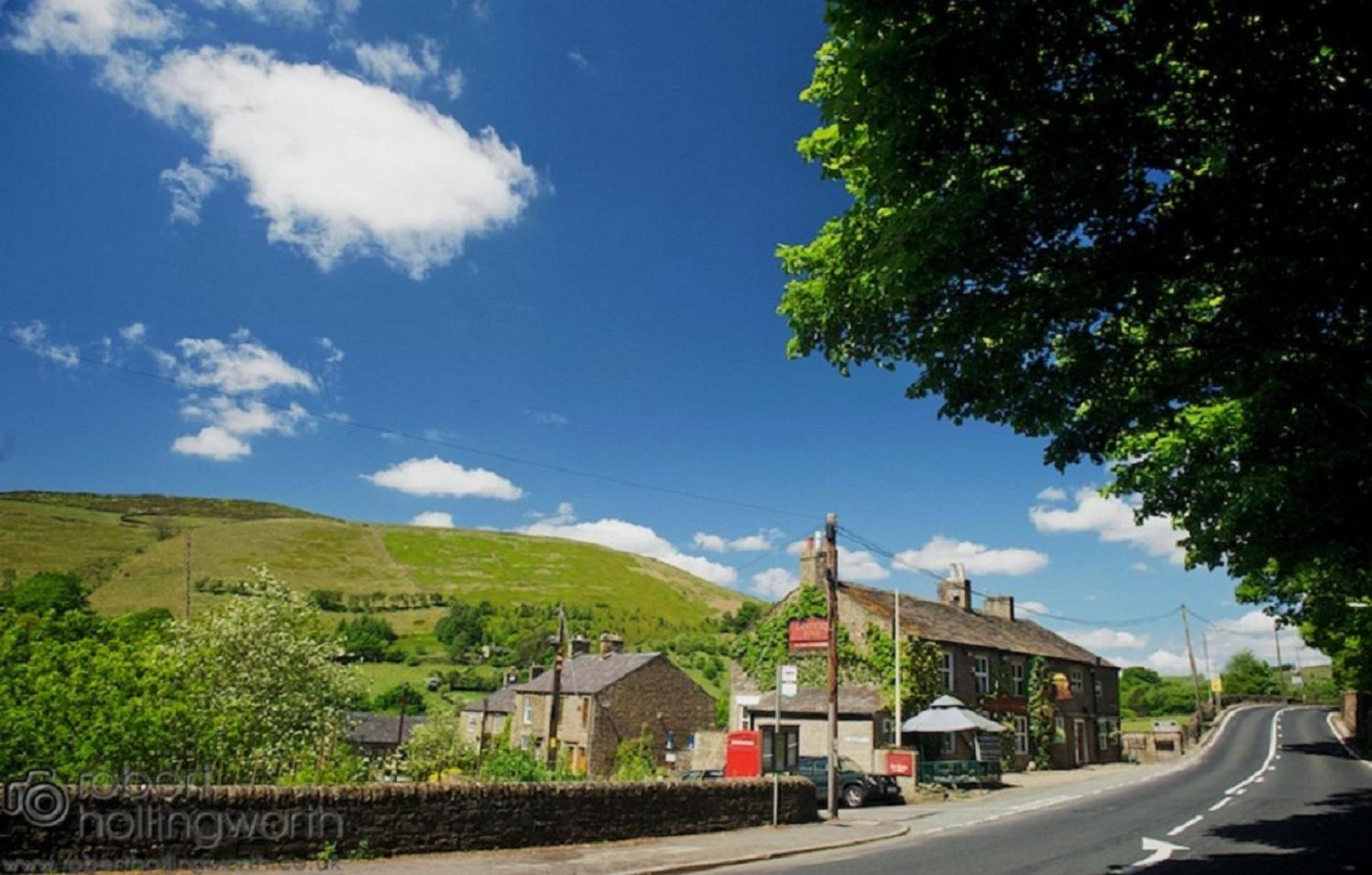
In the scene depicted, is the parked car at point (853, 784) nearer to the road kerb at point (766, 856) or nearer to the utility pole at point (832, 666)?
the utility pole at point (832, 666)

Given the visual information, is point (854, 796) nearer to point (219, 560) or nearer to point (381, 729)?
point (381, 729)

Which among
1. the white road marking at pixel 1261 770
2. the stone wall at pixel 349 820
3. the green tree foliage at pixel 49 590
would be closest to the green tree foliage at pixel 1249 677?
the white road marking at pixel 1261 770

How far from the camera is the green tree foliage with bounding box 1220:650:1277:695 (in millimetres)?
104375

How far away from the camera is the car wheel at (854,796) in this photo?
2730 centimetres

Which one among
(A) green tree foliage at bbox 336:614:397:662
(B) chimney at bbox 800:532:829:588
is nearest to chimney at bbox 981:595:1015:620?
(B) chimney at bbox 800:532:829:588

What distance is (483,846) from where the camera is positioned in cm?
1370

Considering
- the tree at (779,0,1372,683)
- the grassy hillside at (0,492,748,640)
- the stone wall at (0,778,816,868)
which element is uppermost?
the grassy hillside at (0,492,748,640)

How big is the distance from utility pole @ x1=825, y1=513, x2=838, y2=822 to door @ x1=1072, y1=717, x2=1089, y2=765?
97.1 feet

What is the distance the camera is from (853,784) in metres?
27.6

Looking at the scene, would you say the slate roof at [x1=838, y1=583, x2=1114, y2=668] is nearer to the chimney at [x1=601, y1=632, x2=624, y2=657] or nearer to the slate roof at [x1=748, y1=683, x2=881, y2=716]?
the slate roof at [x1=748, y1=683, x2=881, y2=716]

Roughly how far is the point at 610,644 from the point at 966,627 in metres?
30.7

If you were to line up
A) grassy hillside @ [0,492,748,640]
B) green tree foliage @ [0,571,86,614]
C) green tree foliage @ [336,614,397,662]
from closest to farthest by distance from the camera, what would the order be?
1. green tree foliage @ [0,571,86,614]
2. green tree foliage @ [336,614,397,662]
3. grassy hillside @ [0,492,748,640]

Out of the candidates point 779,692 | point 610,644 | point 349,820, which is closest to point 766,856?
point 779,692

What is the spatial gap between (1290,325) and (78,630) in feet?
105
